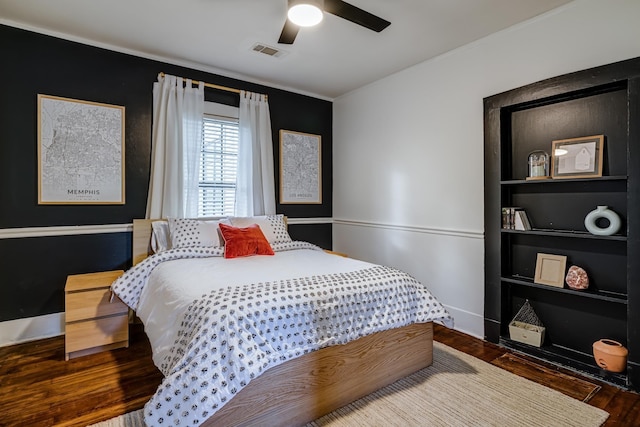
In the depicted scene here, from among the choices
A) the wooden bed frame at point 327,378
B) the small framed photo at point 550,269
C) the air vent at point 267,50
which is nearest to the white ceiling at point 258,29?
the air vent at point 267,50

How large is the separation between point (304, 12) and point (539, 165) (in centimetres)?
203

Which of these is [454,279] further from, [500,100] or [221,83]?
[221,83]

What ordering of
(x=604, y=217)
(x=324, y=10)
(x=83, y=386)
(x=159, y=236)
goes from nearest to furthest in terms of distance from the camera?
1. (x=324, y=10)
2. (x=83, y=386)
3. (x=604, y=217)
4. (x=159, y=236)

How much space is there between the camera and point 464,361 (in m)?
2.47

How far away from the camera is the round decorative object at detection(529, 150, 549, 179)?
252 centimetres

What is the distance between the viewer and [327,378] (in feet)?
6.04

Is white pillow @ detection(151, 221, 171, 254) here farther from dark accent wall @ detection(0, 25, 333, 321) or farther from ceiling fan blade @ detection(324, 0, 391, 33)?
ceiling fan blade @ detection(324, 0, 391, 33)

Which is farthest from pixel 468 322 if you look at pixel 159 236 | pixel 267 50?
pixel 267 50

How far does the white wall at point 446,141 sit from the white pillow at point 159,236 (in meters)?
2.24

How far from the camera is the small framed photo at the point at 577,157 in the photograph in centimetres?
228

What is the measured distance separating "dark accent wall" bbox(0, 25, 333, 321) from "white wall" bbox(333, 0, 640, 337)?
1.97 m

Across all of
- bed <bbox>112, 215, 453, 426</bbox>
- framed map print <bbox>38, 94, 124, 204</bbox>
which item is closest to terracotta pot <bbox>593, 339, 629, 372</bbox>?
bed <bbox>112, 215, 453, 426</bbox>

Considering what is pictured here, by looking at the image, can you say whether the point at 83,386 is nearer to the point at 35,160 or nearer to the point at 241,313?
the point at 241,313

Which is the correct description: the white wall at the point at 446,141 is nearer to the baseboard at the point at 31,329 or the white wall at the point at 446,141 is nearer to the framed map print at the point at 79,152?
the framed map print at the point at 79,152
